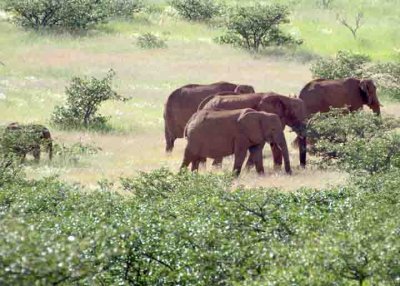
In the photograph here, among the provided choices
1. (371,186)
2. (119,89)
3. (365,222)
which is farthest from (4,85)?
(365,222)

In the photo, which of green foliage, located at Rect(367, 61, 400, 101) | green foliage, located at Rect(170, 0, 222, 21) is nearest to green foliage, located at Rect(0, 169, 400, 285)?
green foliage, located at Rect(367, 61, 400, 101)

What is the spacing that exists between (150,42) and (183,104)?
20.2 metres

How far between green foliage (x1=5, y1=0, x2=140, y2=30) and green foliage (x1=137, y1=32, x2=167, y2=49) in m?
4.12

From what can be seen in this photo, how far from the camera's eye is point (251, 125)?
25.5 m

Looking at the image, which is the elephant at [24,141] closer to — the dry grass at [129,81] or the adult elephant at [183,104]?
the dry grass at [129,81]

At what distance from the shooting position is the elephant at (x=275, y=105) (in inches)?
1102

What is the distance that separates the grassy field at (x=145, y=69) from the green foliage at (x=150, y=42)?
40cm

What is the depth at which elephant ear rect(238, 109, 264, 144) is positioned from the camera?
25484 mm

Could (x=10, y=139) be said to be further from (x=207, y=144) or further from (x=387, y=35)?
(x=387, y=35)

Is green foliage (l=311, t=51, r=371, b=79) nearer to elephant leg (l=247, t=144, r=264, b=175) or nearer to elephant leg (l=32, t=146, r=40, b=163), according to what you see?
elephant leg (l=247, t=144, r=264, b=175)

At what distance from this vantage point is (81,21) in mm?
54875

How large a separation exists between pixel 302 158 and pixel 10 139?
7.04 m

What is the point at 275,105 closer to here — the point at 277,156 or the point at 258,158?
the point at 277,156

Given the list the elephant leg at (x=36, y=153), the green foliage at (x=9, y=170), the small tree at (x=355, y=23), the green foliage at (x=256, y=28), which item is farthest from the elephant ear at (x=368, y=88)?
the small tree at (x=355, y=23)
